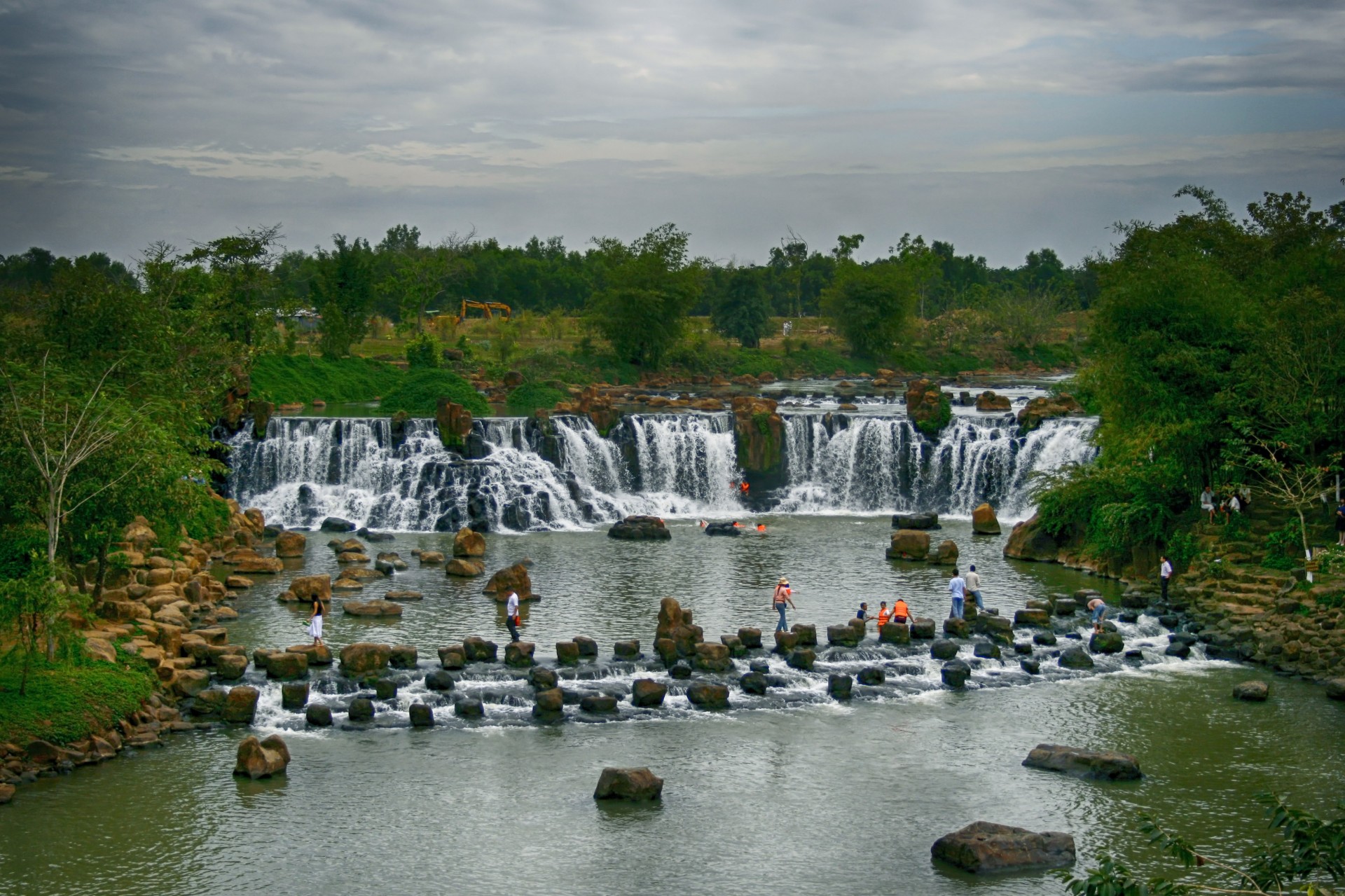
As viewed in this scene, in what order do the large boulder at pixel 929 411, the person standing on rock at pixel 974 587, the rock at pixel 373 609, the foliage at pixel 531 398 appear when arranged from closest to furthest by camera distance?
the rock at pixel 373 609
the person standing on rock at pixel 974 587
the large boulder at pixel 929 411
the foliage at pixel 531 398

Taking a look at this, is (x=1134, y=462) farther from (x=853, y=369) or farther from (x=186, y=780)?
(x=853, y=369)

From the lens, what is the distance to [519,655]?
30.7 meters

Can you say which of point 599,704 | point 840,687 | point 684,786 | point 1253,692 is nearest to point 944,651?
point 840,687

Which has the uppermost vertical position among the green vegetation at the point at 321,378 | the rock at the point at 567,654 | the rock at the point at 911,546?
the green vegetation at the point at 321,378

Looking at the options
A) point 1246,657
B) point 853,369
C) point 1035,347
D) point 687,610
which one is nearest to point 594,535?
point 687,610

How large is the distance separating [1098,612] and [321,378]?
54.7 metres

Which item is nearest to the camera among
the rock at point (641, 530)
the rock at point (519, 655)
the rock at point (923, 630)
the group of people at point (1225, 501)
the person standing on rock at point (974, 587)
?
the rock at point (519, 655)

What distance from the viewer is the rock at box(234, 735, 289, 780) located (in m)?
23.7

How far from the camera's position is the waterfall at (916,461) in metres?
55.8

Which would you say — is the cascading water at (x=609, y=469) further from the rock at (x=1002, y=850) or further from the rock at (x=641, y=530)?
the rock at (x=1002, y=850)

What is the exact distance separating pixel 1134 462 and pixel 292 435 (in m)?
34.4

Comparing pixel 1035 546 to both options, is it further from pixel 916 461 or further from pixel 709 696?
pixel 709 696

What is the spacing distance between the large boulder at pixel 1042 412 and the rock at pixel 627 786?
37707 millimetres

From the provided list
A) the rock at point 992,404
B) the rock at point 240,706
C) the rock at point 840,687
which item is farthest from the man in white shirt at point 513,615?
the rock at point 992,404
